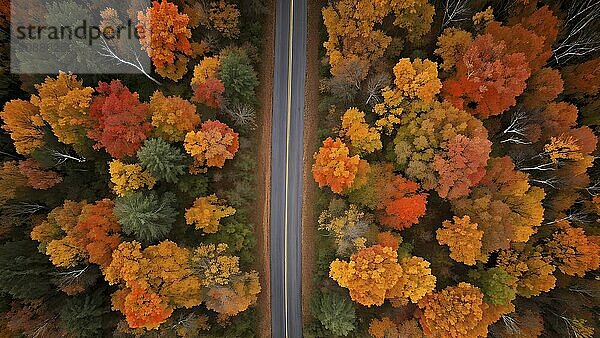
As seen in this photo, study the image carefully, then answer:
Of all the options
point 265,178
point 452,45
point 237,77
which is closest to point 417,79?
point 452,45

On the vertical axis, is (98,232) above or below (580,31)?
below

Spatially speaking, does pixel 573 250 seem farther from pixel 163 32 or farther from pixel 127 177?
pixel 163 32

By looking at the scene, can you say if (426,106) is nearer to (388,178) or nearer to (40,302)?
(388,178)

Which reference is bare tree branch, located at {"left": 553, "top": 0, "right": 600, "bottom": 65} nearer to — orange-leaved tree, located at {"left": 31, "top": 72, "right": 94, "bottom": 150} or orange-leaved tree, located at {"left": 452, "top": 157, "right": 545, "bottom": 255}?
orange-leaved tree, located at {"left": 452, "top": 157, "right": 545, "bottom": 255}

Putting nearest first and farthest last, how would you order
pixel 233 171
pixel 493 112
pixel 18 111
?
pixel 18 111 < pixel 493 112 < pixel 233 171

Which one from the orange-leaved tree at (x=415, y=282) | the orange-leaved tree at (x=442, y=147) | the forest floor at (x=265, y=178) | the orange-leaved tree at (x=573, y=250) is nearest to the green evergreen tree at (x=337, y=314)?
the orange-leaved tree at (x=415, y=282)

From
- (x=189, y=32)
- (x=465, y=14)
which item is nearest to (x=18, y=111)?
(x=189, y=32)

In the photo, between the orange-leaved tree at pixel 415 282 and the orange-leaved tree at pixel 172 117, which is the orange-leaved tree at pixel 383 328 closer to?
the orange-leaved tree at pixel 415 282

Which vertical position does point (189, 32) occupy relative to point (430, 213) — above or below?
above
